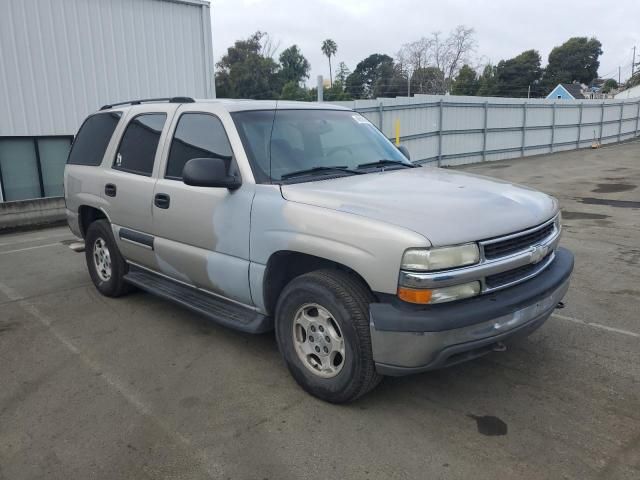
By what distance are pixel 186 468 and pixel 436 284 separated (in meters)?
1.61

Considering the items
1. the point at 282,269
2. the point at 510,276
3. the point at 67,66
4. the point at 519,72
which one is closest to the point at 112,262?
the point at 282,269

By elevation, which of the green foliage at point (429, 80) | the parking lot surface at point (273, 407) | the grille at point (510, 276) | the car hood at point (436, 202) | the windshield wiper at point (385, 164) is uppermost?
the green foliage at point (429, 80)

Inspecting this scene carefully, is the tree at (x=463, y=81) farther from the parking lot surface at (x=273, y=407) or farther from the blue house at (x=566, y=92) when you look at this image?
the parking lot surface at (x=273, y=407)

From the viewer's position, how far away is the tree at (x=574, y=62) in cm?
7125

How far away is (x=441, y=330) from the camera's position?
277 centimetres

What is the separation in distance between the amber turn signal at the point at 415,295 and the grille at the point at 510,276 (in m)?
0.40

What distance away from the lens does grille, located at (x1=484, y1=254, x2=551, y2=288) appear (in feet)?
9.90

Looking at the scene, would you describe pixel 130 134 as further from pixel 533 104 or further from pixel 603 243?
pixel 533 104

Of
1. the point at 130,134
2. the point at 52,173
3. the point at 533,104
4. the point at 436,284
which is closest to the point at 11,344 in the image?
the point at 130,134

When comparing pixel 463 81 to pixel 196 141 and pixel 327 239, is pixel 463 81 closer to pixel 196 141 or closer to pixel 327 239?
pixel 196 141

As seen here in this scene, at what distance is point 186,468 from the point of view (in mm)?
2781

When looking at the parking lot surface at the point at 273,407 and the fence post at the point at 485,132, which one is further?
the fence post at the point at 485,132

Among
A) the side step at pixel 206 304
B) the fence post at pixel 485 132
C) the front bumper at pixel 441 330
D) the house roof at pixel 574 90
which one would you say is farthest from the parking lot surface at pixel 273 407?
the house roof at pixel 574 90

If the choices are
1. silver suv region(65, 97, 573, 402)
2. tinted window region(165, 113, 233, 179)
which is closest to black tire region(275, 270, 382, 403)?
silver suv region(65, 97, 573, 402)
